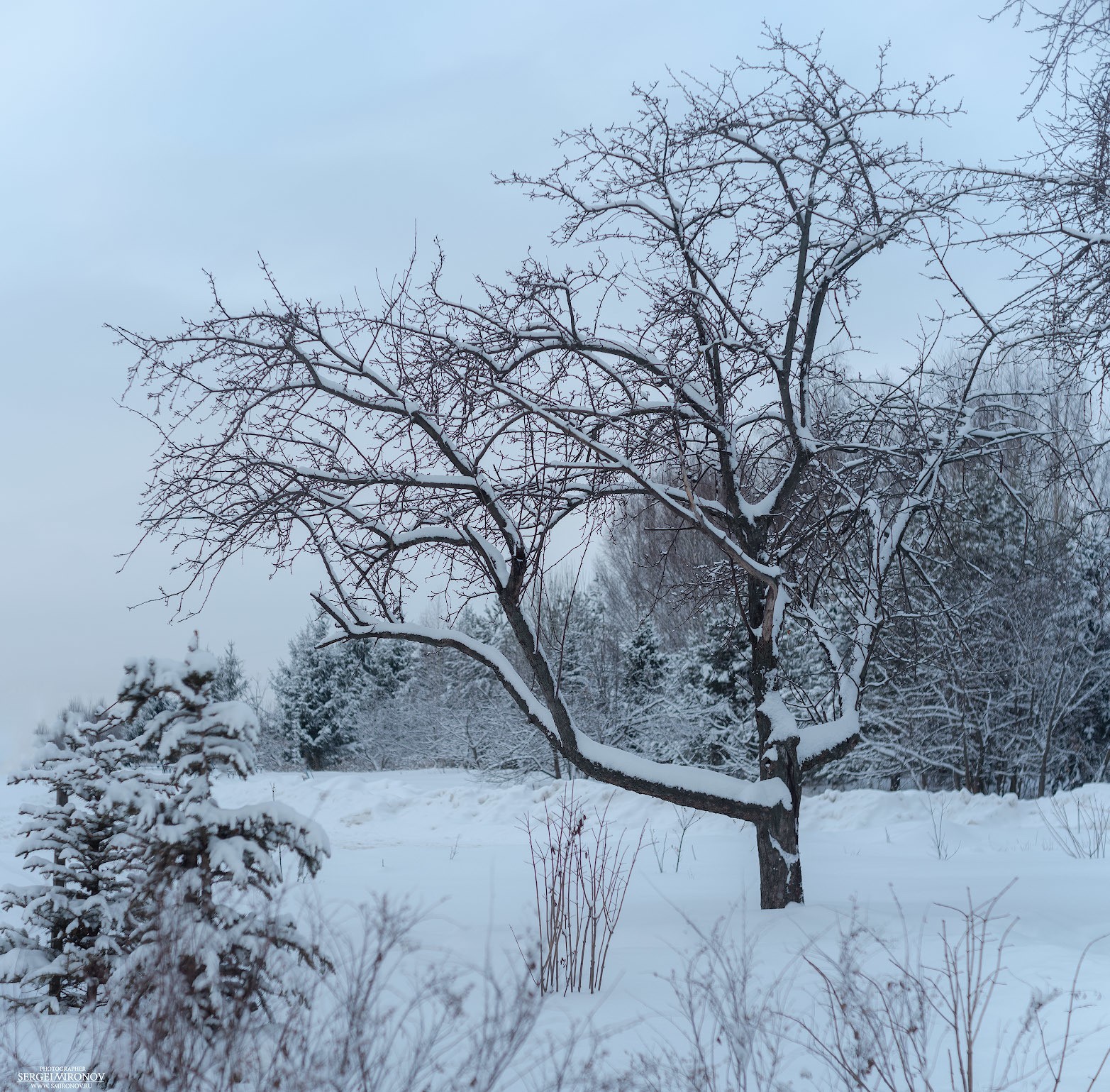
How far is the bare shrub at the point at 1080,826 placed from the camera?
842 cm

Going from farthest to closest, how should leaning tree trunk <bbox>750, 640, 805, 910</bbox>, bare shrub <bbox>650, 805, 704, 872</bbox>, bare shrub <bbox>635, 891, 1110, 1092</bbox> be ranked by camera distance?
bare shrub <bbox>650, 805, 704, 872</bbox> < leaning tree trunk <bbox>750, 640, 805, 910</bbox> < bare shrub <bbox>635, 891, 1110, 1092</bbox>

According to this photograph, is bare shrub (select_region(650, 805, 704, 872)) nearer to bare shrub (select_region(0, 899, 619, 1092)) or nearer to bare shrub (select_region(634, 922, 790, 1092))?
bare shrub (select_region(634, 922, 790, 1092))

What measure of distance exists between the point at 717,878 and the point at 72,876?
513 cm

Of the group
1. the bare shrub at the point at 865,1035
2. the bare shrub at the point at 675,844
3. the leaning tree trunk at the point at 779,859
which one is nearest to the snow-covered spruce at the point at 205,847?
the bare shrub at the point at 865,1035

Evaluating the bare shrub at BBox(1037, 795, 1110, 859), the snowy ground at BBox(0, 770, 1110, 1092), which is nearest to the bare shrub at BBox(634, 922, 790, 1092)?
the snowy ground at BBox(0, 770, 1110, 1092)

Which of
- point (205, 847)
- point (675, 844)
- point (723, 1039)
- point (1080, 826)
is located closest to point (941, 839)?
point (1080, 826)

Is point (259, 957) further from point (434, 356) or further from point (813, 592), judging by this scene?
point (813, 592)

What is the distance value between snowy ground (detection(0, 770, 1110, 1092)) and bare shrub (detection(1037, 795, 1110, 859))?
0.63ft

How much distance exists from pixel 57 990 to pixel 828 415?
18.4ft

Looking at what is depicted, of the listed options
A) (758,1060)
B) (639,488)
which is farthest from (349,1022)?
(639,488)

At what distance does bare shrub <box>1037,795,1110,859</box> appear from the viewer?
8.42m

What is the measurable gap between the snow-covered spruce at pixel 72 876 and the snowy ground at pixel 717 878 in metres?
1.68

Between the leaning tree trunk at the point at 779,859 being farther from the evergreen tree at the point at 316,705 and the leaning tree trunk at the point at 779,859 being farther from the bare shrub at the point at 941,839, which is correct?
the evergreen tree at the point at 316,705

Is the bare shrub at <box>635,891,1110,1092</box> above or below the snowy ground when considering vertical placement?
above
